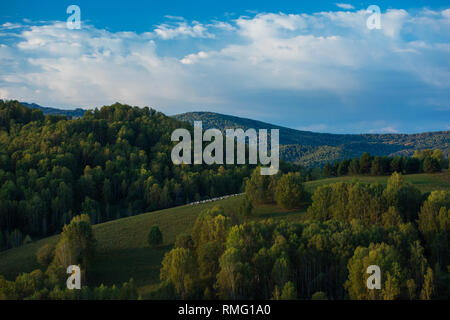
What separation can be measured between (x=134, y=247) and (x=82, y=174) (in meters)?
81.1

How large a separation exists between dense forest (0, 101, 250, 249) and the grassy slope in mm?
22208

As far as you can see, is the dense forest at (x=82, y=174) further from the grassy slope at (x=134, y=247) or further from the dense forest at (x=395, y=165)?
the dense forest at (x=395, y=165)

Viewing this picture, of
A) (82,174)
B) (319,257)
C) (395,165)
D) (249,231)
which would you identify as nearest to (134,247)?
(249,231)

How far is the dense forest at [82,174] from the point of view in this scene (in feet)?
312

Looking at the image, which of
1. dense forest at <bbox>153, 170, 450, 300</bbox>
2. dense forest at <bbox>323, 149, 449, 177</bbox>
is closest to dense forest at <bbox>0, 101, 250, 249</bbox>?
Answer: dense forest at <bbox>323, 149, 449, 177</bbox>

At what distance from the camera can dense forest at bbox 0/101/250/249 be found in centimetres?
9512

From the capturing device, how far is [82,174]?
5143 inches

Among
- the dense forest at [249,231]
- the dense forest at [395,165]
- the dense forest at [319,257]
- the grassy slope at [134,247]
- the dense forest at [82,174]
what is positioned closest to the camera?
the dense forest at [319,257]

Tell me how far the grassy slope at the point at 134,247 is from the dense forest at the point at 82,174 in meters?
22.2

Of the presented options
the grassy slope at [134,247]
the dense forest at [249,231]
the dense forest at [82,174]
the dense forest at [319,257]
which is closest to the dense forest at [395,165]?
the dense forest at [249,231]

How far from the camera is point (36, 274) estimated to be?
137 feet

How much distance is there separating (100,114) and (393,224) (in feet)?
571

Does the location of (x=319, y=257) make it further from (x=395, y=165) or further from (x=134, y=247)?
(x=395, y=165)
